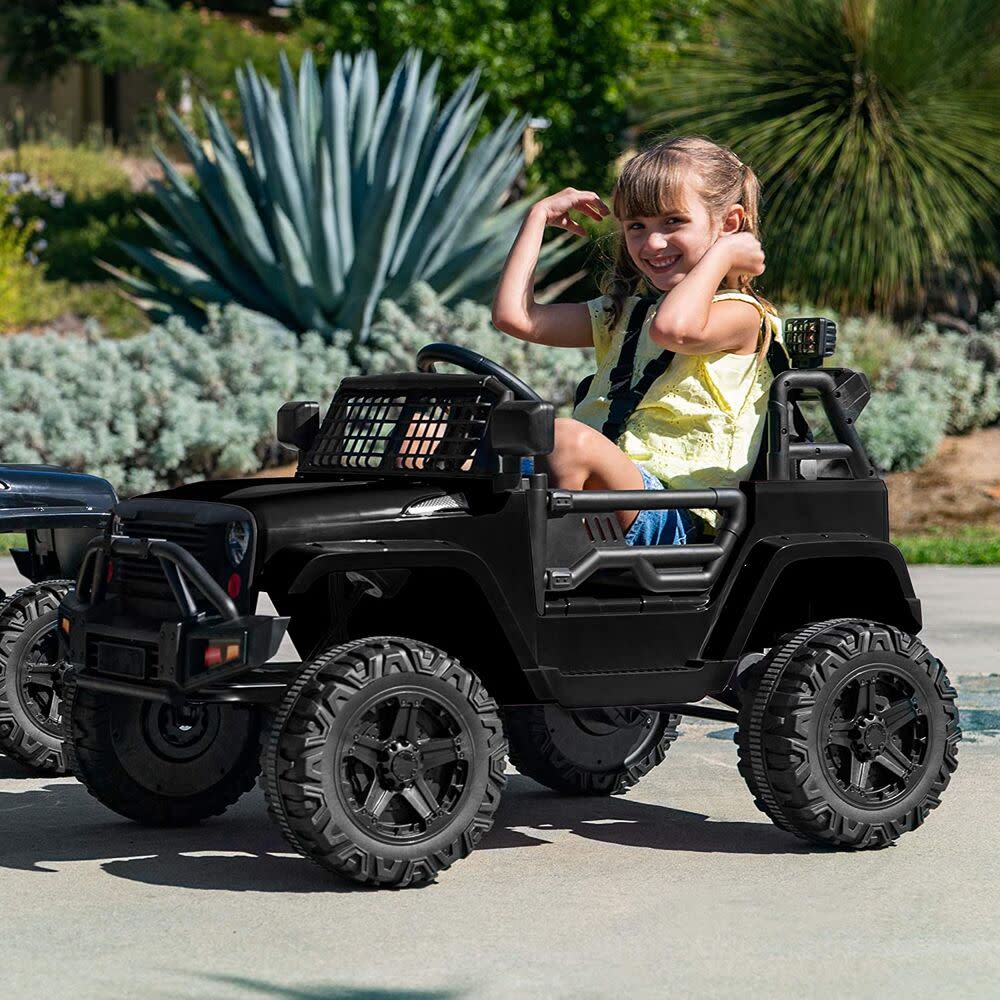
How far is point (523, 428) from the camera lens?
14.3 feet

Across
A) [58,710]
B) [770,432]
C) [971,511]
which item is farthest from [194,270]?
[770,432]

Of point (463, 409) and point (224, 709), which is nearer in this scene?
point (463, 409)

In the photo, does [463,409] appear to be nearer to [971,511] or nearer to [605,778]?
[605,778]

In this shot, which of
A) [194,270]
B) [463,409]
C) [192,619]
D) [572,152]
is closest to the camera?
[192,619]

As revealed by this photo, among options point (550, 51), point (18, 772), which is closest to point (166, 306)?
point (550, 51)

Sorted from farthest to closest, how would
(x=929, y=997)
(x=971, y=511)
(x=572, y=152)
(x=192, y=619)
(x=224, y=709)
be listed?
(x=572, y=152) → (x=971, y=511) → (x=224, y=709) → (x=192, y=619) → (x=929, y=997)

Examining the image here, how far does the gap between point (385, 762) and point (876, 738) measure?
4.00 feet

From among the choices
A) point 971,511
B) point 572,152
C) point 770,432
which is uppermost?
point 572,152

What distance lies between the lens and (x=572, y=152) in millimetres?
23438

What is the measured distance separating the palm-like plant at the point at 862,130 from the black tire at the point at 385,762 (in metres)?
12.8

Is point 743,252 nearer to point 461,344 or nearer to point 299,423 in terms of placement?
point 299,423

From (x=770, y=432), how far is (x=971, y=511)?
965cm

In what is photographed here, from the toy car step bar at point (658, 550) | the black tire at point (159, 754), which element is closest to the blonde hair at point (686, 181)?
the toy car step bar at point (658, 550)

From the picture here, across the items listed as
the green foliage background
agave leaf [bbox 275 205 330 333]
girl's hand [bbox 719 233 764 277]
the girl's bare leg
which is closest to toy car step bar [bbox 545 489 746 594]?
the girl's bare leg
